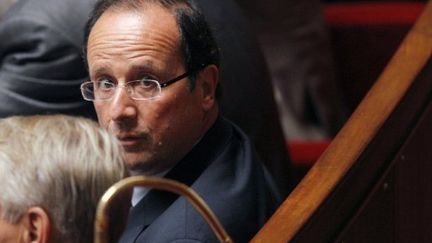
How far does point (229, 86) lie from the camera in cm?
254

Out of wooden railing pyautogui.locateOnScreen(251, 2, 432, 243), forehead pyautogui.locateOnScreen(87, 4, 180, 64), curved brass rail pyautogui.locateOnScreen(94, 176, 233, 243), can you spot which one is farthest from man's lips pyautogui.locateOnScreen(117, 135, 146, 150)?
curved brass rail pyautogui.locateOnScreen(94, 176, 233, 243)

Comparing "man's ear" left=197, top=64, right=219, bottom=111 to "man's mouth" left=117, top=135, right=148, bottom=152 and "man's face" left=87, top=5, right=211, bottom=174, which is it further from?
"man's mouth" left=117, top=135, right=148, bottom=152

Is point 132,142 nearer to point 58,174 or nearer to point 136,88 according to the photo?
point 136,88

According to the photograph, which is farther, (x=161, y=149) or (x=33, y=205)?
(x=161, y=149)

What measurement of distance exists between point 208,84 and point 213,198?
18cm

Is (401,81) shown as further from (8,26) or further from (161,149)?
(8,26)

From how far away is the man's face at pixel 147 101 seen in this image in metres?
2.05

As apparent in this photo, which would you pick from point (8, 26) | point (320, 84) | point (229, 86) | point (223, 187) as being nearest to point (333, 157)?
point (223, 187)

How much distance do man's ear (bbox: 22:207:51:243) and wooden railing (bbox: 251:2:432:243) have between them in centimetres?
32

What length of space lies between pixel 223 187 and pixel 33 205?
0.46 metres

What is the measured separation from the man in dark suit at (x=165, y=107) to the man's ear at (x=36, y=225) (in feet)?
1.15

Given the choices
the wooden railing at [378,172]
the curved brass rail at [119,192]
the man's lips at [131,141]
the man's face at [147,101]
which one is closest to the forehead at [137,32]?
the man's face at [147,101]

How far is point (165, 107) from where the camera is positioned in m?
2.07

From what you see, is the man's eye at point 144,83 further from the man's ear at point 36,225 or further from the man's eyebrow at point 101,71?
the man's ear at point 36,225
